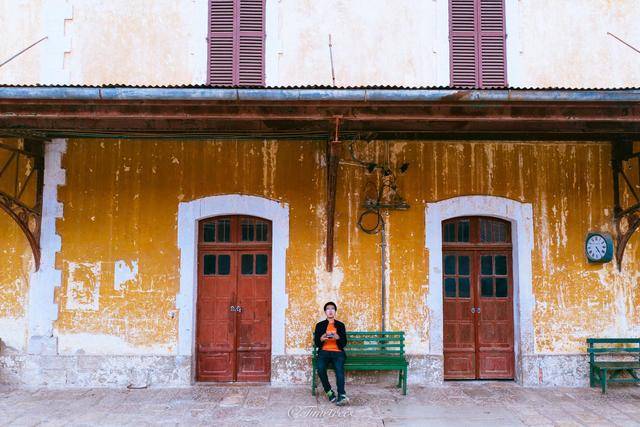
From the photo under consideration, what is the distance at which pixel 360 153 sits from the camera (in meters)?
7.86

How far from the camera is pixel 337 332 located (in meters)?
6.97

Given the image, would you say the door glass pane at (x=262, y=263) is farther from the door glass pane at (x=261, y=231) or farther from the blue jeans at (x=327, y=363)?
the blue jeans at (x=327, y=363)

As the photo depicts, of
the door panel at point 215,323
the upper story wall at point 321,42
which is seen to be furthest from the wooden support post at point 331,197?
the upper story wall at point 321,42

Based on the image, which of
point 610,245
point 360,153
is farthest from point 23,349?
point 610,245

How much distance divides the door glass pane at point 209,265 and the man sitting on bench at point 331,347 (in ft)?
6.18

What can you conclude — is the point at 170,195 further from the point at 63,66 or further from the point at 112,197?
the point at 63,66

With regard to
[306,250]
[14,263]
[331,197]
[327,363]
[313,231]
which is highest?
[331,197]

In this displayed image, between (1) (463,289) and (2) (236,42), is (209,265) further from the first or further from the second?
(1) (463,289)

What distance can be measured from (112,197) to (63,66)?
219 centimetres

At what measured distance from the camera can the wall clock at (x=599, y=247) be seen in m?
7.61

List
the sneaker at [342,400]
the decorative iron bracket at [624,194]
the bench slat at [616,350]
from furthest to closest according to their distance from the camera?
the decorative iron bracket at [624,194]
the bench slat at [616,350]
the sneaker at [342,400]

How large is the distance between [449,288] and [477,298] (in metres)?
0.45

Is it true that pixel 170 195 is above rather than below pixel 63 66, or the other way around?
below

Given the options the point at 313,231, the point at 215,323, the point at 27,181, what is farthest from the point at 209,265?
the point at 27,181
